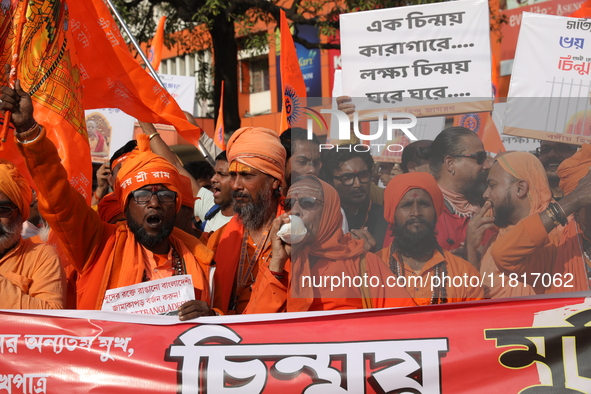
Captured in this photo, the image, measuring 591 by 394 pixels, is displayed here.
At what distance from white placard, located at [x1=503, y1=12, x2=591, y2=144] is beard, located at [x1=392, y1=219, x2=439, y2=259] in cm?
49

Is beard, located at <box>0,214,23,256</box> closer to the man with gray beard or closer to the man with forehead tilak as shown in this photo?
the man with gray beard

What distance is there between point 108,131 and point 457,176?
5042 millimetres

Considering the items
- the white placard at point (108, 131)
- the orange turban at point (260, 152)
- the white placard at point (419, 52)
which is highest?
the white placard at point (108, 131)

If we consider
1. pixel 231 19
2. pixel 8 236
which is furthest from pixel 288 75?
pixel 231 19

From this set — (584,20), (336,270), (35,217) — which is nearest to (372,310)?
(336,270)

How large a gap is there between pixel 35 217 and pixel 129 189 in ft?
6.71

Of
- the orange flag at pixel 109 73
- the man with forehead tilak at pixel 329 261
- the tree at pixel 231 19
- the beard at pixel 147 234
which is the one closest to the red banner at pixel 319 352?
the man with forehead tilak at pixel 329 261

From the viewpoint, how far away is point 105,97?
4.40 meters

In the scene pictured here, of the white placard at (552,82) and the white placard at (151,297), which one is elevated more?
the white placard at (552,82)

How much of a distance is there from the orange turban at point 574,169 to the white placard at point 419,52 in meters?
0.68

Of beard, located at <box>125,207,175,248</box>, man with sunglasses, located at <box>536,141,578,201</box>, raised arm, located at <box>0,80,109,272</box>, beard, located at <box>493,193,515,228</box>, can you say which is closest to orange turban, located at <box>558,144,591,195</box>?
man with sunglasses, located at <box>536,141,578,201</box>

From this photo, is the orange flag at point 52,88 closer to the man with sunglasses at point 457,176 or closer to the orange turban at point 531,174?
the man with sunglasses at point 457,176

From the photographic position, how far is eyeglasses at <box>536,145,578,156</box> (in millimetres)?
2691

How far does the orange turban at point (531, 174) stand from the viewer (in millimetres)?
2689
